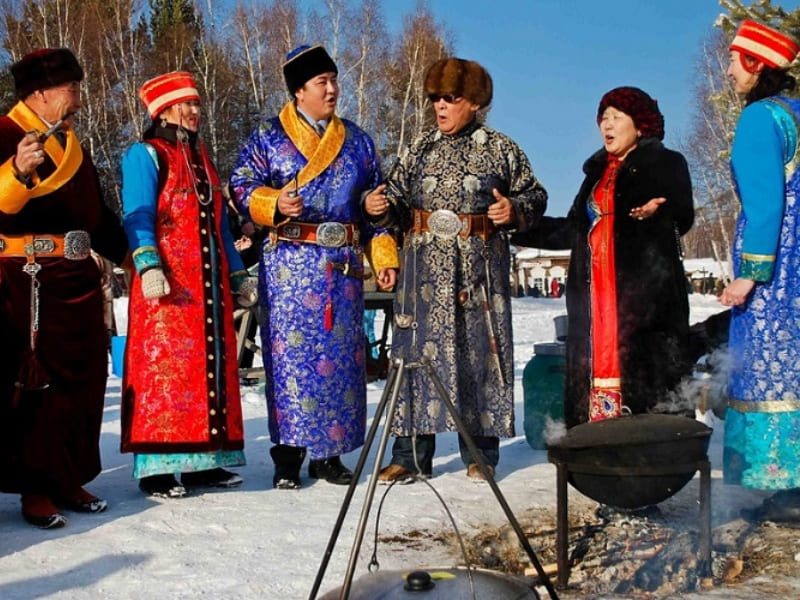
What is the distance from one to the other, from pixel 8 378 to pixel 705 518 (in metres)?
2.96

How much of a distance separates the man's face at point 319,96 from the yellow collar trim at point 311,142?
6 cm

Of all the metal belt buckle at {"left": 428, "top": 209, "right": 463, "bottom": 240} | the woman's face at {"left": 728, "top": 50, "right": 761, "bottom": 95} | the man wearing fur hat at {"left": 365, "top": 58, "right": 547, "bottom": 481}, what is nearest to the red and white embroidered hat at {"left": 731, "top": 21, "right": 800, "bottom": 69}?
the woman's face at {"left": 728, "top": 50, "right": 761, "bottom": 95}

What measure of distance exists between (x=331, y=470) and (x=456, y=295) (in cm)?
117

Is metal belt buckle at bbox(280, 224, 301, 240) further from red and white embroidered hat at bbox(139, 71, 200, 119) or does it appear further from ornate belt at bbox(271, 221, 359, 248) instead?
red and white embroidered hat at bbox(139, 71, 200, 119)

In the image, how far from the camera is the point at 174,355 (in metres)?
4.34

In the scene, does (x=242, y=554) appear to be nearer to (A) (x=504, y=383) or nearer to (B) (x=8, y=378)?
(B) (x=8, y=378)

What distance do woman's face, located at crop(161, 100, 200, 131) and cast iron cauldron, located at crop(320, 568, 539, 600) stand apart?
2.87 metres

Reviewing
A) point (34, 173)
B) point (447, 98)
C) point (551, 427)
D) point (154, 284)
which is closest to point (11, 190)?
point (34, 173)

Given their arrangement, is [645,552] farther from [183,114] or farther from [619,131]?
[183,114]

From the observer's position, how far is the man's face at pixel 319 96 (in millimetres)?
4676

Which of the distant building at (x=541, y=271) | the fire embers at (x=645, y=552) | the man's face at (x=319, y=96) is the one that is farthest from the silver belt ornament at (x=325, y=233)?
the distant building at (x=541, y=271)

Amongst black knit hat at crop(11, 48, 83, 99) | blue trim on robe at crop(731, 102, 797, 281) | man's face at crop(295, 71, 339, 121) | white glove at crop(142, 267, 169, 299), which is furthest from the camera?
man's face at crop(295, 71, 339, 121)

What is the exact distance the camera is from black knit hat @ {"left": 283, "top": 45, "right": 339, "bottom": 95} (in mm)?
4656

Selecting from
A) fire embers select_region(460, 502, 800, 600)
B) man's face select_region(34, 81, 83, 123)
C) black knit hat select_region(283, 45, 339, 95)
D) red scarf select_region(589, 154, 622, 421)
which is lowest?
fire embers select_region(460, 502, 800, 600)
